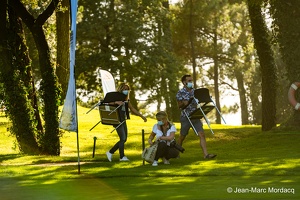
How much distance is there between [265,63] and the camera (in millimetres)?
34312

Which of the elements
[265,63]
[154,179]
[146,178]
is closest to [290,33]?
[265,63]

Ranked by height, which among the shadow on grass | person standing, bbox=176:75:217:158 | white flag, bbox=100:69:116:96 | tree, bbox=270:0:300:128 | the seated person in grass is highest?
tree, bbox=270:0:300:128

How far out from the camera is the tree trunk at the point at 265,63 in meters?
33.9

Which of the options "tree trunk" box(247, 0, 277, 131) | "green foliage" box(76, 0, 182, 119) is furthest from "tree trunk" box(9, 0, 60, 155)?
"green foliage" box(76, 0, 182, 119)

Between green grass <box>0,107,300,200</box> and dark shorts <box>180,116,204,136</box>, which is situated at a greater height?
dark shorts <box>180,116,204,136</box>

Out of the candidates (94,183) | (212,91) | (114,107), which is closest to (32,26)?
(114,107)

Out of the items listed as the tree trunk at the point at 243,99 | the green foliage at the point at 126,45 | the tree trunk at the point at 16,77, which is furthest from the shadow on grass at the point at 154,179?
the tree trunk at the point at 243,99

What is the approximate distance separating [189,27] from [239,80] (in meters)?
11.9

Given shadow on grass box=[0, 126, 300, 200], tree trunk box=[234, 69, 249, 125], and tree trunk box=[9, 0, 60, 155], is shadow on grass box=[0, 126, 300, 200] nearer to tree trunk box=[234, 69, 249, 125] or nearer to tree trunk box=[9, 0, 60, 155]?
tree trunk box=[9, 0, 60, 155]

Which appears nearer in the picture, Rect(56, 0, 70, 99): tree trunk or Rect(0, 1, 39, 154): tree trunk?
Rect(0, 1, 39, 154): tree trunk

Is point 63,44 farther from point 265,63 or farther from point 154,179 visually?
point 154,179

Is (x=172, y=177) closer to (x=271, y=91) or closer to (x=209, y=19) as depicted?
(x=271, y=91)

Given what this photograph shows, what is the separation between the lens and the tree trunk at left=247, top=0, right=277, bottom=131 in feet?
111

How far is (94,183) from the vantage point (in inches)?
615
